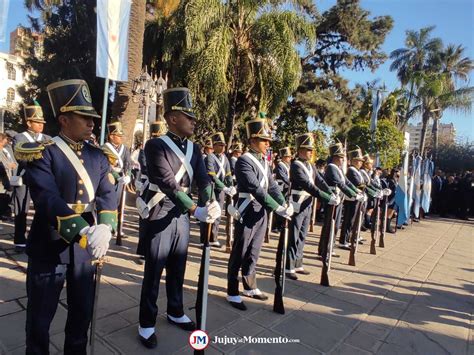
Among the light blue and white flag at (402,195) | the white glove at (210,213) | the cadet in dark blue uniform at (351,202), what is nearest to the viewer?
the white glove at (210,213)

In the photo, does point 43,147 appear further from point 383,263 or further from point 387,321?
point 383,263

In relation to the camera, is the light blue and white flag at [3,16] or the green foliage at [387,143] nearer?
→ the light blue and white flag at [3,16]

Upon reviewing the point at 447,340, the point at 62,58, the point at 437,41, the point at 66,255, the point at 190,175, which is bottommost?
the point at 447,340

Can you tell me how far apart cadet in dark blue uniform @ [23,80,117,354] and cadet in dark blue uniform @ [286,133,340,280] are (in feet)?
11.2

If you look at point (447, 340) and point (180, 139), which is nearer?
point (180, 139)

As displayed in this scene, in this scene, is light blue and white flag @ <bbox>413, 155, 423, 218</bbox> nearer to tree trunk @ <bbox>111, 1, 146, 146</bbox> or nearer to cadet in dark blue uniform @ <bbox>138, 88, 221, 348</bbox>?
tree trunk @ <bbox>111, 1, 146, 146</bbox>

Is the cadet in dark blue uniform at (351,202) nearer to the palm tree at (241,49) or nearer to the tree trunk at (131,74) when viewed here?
the palm tree at (241,49)

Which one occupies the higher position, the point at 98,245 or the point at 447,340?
the point at 98,245

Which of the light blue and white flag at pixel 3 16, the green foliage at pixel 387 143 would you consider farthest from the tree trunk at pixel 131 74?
the green foliage at pixel 387 143

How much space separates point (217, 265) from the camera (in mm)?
5652

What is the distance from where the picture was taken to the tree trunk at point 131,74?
1080cm

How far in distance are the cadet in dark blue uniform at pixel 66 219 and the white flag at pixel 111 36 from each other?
399 cm

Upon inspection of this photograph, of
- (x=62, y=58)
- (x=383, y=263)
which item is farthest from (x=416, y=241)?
(x=62, y=58)

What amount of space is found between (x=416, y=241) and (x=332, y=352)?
7.15 metres
